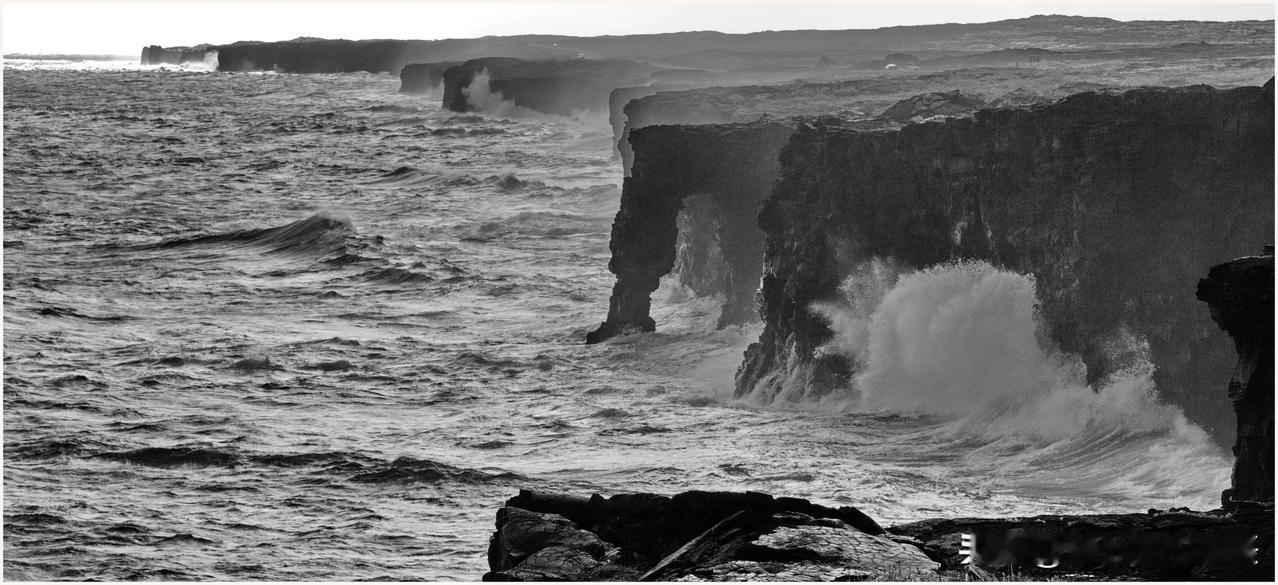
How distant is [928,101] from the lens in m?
38.9

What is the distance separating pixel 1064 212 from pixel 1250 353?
11.9 m

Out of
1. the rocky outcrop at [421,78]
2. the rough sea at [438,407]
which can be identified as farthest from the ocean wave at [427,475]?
the rocky outcrop at [421,78]

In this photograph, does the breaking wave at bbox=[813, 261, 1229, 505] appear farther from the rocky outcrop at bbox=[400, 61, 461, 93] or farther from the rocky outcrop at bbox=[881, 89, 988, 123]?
the rocky outcrop at bbox=[400, 61, 461, 93]

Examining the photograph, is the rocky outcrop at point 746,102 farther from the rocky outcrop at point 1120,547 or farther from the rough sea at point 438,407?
the rocky outcrop at point 1120,547

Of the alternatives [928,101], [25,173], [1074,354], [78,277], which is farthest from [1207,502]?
[25,173]

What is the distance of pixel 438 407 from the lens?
35906 millimetres

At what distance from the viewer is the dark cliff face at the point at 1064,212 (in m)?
29.2

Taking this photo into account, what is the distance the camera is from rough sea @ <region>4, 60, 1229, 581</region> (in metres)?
26.5

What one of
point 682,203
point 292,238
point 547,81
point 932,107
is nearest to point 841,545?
point 932,107

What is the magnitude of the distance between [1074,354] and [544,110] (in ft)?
276

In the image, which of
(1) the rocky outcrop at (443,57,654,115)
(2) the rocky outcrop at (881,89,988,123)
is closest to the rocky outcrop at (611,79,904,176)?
(2) the rocky outcrop at (881,89,988,123)

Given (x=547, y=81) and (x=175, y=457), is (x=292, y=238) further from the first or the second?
(x=547, y=81)

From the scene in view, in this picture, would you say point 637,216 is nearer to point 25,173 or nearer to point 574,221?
point 574,221

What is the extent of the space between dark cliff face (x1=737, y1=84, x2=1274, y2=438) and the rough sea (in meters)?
0.73
